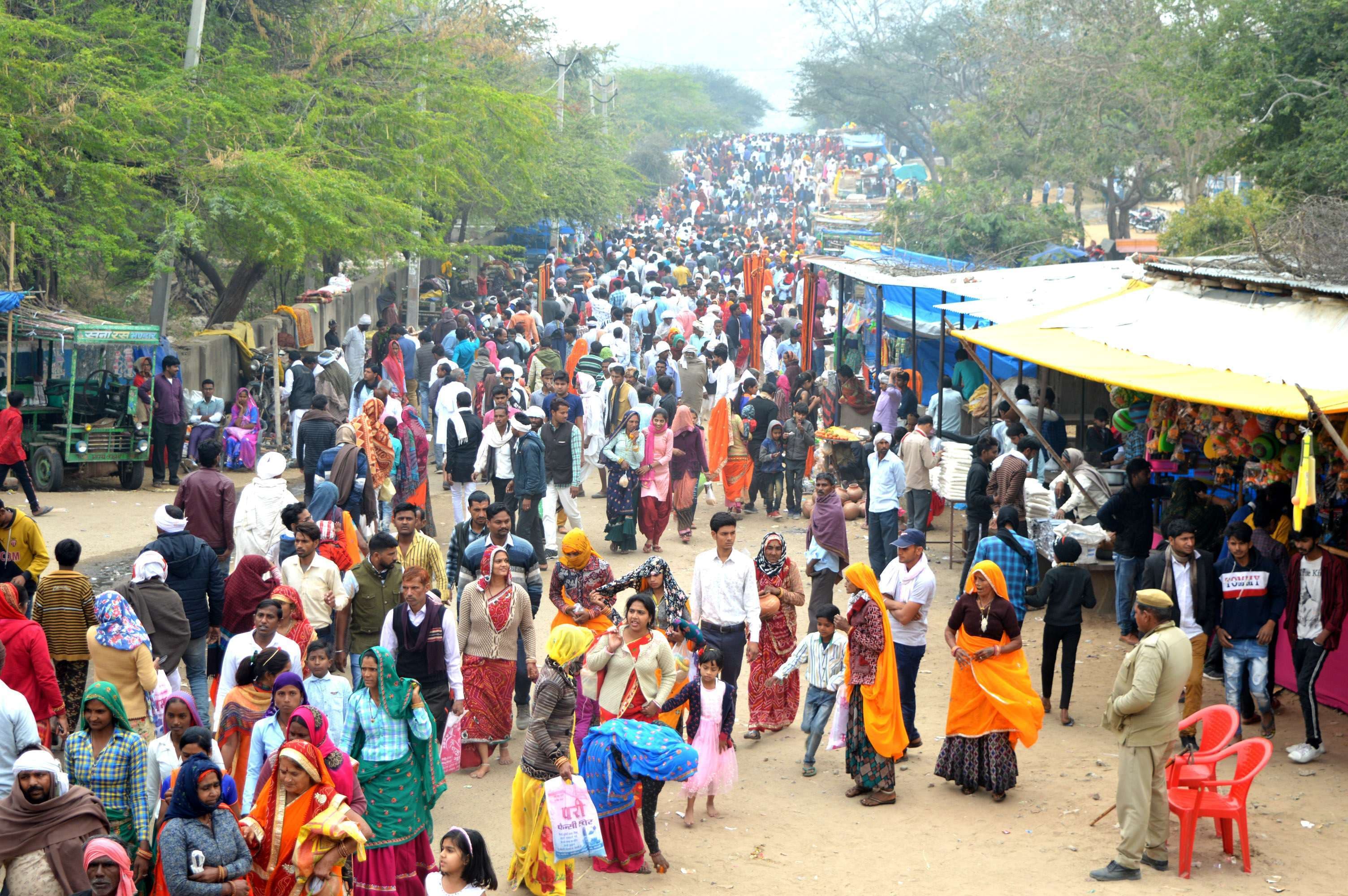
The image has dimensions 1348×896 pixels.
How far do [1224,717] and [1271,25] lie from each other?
11997 millimetres

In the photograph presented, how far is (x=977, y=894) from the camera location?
6527 mm

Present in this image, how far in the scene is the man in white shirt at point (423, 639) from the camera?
23.0 feet

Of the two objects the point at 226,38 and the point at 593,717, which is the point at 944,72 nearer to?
the point at 226,38

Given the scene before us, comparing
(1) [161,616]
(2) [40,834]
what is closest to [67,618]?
(1) [161,616]

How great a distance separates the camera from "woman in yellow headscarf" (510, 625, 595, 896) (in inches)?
248

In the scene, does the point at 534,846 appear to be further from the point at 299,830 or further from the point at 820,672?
the point at 820,672

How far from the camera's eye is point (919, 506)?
12.5 m

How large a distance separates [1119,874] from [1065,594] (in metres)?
2.41

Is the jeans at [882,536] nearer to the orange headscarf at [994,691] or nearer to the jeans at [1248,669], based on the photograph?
the jeans at [1248,669]

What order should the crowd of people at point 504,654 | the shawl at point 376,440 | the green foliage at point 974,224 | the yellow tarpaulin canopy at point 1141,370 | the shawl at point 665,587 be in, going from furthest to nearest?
the green foliage at point 974,224, the shawl at point 376,440, the shawl at point 665,587, the yellow tarpaulin canopy at point 1141,370, the crowd of people at point 504,654

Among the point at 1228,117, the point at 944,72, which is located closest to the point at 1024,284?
the point at 1228,117

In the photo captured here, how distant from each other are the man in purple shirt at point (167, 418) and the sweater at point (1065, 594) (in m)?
9.37

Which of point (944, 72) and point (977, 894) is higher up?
point (944, 72)

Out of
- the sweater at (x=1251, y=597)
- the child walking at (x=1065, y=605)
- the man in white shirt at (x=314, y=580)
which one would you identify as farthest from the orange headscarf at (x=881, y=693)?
the man in white shirt at (x=314, y=580)
